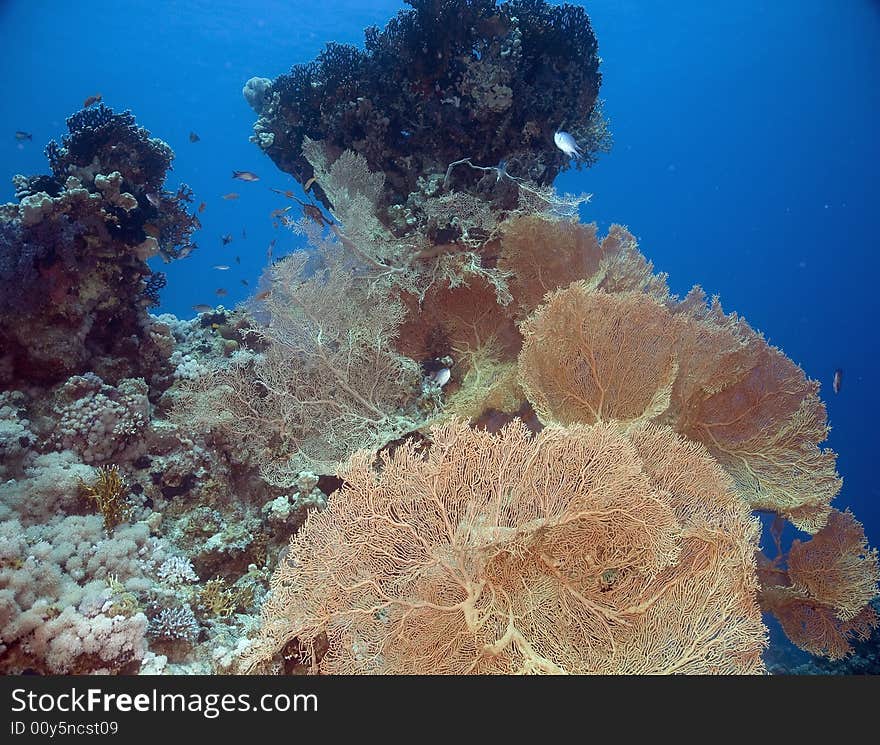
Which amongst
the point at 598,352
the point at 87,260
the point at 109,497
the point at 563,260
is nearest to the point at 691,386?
the point at 598,352

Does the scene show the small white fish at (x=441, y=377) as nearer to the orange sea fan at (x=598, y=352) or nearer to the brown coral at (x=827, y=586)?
the orange sea fan at (x=598, y=352)

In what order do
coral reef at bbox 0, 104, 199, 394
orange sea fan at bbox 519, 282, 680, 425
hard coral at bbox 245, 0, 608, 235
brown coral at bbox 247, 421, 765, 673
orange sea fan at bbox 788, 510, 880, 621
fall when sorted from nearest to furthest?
1. brown coral at bbox 247, 421, 765, 673
2. orange sea fan at bbox 519, 282, 680, 425
3. coral reef at bbox 0, 104, 199, 394
4. orange sea fan at bbox 788, 510, 880, 621
5. hard coral at bbox 245, 0, 608, 235

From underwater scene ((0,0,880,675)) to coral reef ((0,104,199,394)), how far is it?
0.03 meters

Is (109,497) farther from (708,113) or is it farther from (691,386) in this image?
(708,113)

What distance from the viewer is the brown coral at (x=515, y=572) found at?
2.80 meters

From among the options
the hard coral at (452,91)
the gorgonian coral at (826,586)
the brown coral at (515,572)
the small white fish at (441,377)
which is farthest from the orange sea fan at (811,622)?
the hard coral at (452,91)

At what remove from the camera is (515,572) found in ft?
9.64

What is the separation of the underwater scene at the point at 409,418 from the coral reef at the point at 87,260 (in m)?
0.03

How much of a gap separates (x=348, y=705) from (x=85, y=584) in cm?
217

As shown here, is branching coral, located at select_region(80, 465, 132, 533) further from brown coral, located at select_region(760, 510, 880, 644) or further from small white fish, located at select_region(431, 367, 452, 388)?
brown coral, located at select_region(760, 510, 880, 644)

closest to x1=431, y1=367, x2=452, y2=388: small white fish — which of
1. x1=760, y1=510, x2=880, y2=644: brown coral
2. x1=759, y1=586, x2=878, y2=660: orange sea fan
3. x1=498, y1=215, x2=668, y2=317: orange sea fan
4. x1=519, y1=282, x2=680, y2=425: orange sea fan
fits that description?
x1=519, y1=282, x2=680, y2=425: orange sea fan

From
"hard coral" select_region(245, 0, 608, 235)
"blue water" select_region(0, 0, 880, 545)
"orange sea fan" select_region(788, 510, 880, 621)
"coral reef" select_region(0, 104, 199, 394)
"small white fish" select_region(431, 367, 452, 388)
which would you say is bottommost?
"orange sea fan" select_region(788, 510, 880, 621)

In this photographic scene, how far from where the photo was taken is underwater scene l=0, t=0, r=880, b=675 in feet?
9.52

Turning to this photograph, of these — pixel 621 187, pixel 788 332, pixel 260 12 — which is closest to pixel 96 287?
pixel 260 12
